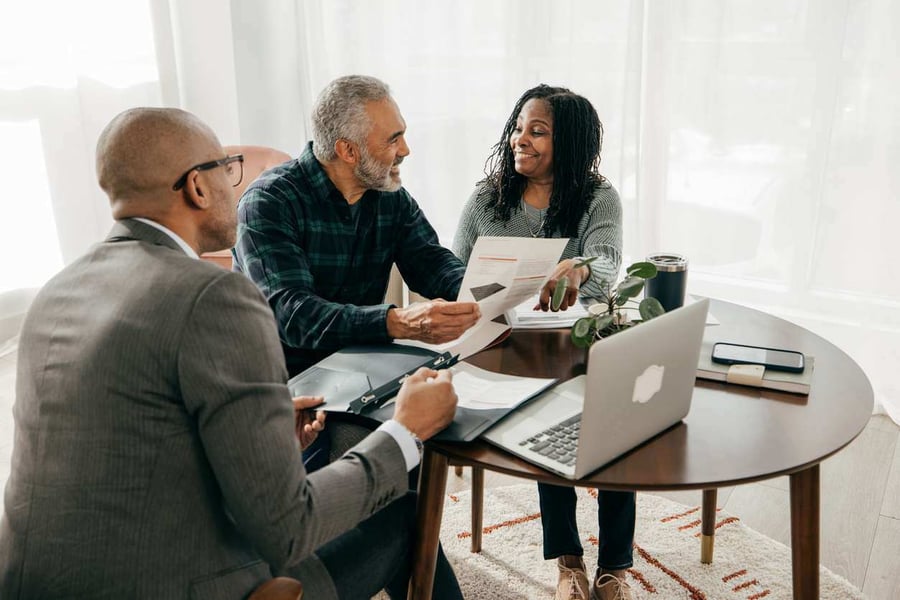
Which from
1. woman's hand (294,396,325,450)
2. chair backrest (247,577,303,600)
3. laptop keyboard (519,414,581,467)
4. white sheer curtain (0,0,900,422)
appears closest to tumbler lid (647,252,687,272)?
laptop keyboard (519,414,581,467)

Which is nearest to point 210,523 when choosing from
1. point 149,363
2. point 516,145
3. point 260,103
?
point 149,363

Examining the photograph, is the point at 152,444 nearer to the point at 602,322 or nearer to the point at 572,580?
the point at 602,322

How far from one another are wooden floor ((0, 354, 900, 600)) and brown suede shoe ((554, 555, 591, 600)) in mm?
528

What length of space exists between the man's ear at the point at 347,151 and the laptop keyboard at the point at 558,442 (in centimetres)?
86

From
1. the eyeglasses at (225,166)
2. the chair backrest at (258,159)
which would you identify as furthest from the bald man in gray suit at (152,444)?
the chair backrest at (258,159)

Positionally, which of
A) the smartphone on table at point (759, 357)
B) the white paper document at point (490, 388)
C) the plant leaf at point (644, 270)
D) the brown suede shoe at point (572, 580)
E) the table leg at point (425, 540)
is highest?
the plant leaf at point (644, 270)

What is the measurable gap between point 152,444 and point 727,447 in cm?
78

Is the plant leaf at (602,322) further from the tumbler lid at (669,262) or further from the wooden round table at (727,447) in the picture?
the tumbler lid at (669,262)

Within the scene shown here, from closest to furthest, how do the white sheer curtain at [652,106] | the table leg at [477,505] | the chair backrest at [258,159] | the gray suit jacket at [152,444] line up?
the gray suit jacket at [152,444] < the table leg at [477,505] < the white sheer curtain at [652,106] < the chair backrest at [258,159]

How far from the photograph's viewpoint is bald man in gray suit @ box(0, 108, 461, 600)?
924mm

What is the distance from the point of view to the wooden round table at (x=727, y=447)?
1111mm

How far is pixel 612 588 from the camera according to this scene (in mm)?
1713

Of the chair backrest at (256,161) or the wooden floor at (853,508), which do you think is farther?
the chair backrest at (256,161)

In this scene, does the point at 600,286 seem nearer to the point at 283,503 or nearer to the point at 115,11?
the point at 283,503
